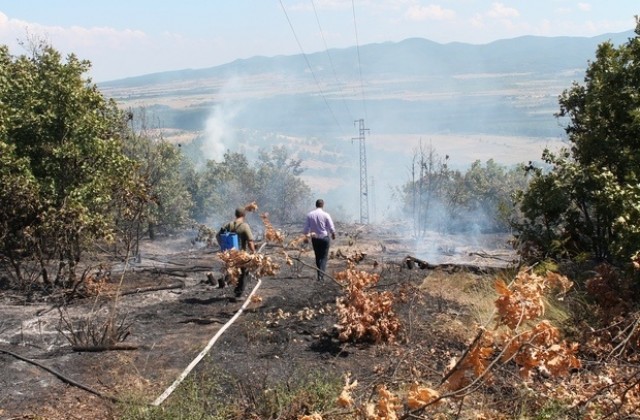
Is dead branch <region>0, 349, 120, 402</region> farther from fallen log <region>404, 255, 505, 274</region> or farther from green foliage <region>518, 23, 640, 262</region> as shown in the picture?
fallen log <region>404, 255, 505, 274</region>

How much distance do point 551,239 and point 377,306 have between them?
19.0 feet

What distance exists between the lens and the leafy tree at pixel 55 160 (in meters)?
11.8

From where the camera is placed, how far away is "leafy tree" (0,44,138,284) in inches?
463

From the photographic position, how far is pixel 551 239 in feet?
41.5

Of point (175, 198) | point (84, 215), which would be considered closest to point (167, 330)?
point (84, 215)

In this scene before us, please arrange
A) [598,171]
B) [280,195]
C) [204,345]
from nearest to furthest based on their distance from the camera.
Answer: [204,345]
[598,171]
[280,195]

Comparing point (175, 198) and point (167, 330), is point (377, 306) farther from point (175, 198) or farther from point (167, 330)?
point (175, 198)

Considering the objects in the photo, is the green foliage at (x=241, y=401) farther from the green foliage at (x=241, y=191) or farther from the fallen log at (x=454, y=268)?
the green foliage at (x=241, y=191)

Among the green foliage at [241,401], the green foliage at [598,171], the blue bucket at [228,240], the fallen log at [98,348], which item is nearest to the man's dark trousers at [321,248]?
the blue bucket at [228,240]

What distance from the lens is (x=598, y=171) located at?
10312 millimetres

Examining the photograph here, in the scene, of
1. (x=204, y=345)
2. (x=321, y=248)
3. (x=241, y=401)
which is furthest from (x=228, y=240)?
(x=241, y=401)

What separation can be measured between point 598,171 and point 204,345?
6.53m

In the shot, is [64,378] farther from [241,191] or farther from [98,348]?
[241,191]

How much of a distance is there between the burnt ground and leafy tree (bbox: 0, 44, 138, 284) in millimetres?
1071
